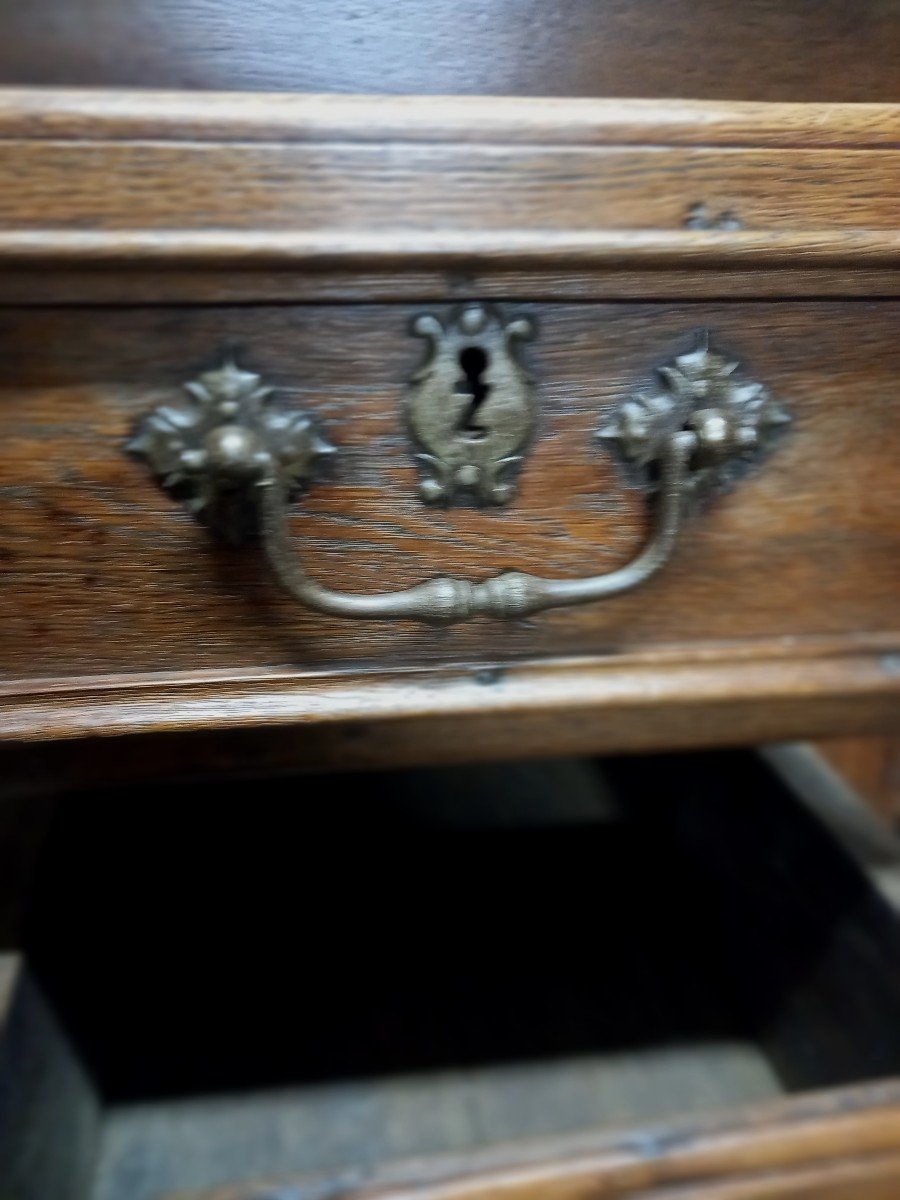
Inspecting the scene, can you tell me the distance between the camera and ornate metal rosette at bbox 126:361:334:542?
0.94 ft

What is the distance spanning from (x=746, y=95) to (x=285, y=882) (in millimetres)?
584

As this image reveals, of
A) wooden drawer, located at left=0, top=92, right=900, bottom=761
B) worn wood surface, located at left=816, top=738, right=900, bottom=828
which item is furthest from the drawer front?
worn wood surface, located at left=816, top=738, right=900, bottom=828

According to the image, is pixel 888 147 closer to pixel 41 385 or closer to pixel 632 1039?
pixel 41 385

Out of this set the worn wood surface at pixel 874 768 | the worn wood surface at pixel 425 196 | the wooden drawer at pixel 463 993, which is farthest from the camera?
the worn wood surface at pixel 874 768

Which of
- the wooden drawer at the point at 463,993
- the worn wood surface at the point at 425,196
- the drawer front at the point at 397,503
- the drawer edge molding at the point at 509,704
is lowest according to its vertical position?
the wooden drawer at the point at 463,993

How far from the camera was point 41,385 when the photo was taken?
29cm

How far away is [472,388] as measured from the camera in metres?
0.32

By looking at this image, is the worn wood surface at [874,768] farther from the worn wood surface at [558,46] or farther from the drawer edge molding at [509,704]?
the worn wood surface at [558,46]

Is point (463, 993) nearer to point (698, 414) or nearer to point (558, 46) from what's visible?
point (698, 414)

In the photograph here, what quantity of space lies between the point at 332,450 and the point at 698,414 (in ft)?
0.44

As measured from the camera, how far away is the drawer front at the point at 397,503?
11.7 inches

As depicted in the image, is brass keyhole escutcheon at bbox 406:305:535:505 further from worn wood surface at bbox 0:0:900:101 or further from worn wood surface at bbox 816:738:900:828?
worn wood surface at bbox 816:738:900:828

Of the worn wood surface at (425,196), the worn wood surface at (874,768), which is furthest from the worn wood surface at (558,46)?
the worn wood surface at (874,768)

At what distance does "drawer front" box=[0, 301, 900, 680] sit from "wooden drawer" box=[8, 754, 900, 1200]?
0.22m
